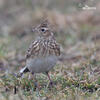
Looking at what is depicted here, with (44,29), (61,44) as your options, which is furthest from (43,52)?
(61,44)

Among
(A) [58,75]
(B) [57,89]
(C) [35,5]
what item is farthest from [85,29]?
(B) [57,89]

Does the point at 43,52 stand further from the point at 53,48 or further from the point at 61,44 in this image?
the point at 61,44

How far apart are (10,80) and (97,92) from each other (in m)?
1.53

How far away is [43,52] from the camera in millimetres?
6383

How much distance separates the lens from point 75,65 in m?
7.93

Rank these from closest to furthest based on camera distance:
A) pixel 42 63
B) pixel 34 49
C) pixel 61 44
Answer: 1. pixel 42 63
2. pixel 34 49
3. pixel 61 44

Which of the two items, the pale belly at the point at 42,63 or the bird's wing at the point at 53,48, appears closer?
the pale belly at the point at 42,63

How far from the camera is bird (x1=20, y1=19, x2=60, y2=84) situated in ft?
20.8

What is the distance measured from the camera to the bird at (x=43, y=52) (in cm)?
634

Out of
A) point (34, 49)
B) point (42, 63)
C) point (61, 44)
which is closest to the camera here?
point (42, 63)

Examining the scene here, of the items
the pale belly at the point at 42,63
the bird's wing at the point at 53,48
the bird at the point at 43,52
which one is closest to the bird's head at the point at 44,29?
the bird at the point at 43,52

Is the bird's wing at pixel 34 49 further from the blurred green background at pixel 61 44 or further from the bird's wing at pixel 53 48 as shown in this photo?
the blurred green background at pixel 61 44

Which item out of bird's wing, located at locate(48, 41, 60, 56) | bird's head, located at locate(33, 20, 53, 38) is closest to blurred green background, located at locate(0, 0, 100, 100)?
bird's head, located at locate(33, 20, 53, 38)

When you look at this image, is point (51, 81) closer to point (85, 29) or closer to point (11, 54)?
point (11, 54)
